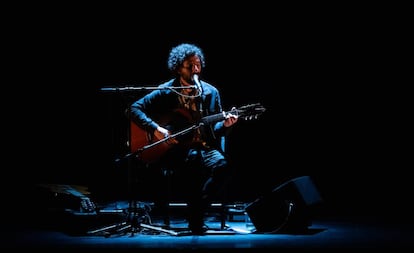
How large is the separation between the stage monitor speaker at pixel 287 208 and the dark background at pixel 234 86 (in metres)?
1.54

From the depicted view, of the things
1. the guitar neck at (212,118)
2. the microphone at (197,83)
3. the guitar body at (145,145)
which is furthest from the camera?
the guitar body at (145,145)

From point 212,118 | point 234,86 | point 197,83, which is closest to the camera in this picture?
point 212,118

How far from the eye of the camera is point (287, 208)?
14.6ft

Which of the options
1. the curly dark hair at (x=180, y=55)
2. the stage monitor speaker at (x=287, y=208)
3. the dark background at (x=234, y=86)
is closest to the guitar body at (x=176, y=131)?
the curly dark hair at (x=180, y=55)

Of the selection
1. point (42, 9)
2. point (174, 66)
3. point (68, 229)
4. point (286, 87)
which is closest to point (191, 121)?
point (174, 66)

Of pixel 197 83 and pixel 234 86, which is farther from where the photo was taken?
pixel 234 86

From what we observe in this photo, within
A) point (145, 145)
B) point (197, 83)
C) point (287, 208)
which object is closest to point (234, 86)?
point (197, 83)

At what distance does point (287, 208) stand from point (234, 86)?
199 cm

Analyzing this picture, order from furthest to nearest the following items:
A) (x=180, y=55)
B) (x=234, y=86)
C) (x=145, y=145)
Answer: (x=234, y=86) → (x=180, y=55) → (x=145, y=145)

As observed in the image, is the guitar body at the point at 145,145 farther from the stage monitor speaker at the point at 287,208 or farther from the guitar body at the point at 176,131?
the stage monitor speaker at the point at 287,208

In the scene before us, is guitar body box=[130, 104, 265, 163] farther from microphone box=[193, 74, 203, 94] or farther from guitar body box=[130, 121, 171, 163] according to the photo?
microphone box=[193, 74, 203, 94]

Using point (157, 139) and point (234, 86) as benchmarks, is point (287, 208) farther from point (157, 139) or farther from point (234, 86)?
point (234, 86)

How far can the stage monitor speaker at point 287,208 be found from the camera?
4.44 meters

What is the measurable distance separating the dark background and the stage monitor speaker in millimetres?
1545
